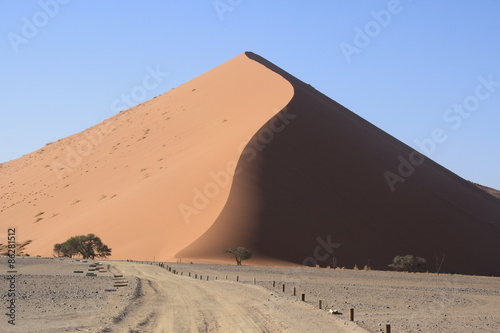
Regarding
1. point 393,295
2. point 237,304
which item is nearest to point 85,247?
point 393,295

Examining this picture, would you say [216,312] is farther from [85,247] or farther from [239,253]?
[85,247]

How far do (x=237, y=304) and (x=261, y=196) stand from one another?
26.1 meters

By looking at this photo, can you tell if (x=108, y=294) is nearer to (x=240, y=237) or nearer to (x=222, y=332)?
(x=222, y=332)

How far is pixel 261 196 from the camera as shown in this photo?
43625 mm

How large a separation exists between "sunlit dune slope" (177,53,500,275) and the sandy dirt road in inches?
700

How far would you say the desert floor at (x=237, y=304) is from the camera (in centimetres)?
1400

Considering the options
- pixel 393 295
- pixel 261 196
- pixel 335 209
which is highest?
pixel 261 196

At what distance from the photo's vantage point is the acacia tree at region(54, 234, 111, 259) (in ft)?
140

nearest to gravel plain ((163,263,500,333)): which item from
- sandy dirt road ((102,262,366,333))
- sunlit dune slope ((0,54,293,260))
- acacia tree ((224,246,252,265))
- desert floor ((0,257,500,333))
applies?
desert floor ((0,257,500,333))

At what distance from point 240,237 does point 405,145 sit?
38763 millimetres

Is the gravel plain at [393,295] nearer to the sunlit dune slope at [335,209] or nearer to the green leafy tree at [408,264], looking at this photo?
the green leafy tree at [408,264]

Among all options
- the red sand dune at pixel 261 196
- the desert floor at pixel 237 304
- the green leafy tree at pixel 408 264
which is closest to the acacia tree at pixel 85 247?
the red sand dune at pixel 261 196

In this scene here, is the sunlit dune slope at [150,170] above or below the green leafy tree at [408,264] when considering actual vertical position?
above

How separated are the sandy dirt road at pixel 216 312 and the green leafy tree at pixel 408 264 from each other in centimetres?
1894
